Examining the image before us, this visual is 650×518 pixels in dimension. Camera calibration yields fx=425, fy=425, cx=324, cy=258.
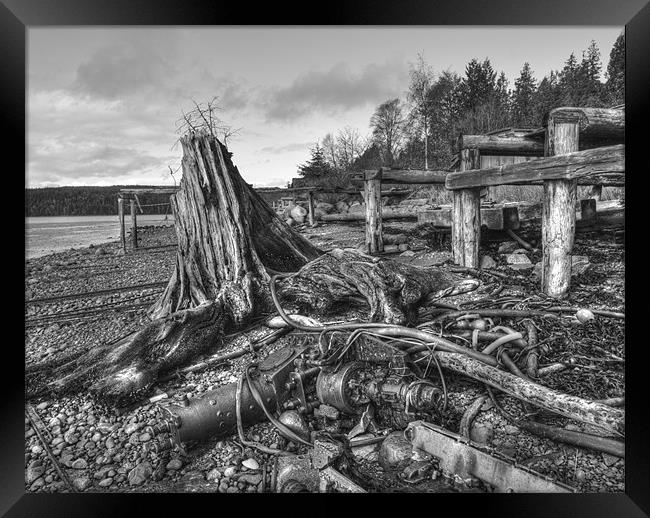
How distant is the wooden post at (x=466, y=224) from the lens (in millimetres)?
3318

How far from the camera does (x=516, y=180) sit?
302 cm

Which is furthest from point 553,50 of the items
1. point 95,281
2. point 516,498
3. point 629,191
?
point 95,281

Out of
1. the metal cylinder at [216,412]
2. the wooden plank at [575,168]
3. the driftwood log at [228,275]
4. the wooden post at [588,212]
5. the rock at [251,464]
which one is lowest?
the rock at [251,464]

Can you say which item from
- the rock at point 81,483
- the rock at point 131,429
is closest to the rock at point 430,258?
the rock at point 131,429

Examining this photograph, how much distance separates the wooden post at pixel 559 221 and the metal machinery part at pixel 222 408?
177 cm

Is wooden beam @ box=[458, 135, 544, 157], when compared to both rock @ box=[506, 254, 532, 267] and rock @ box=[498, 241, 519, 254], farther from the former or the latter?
rock @ box=[506, 254, 532, 267]

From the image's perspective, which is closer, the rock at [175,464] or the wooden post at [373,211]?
the rock at [175,464]

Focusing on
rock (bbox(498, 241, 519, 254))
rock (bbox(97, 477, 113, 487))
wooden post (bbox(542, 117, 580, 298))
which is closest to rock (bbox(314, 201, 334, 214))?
rock (bbox(498, 241, 519, 254))

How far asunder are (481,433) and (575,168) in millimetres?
1725

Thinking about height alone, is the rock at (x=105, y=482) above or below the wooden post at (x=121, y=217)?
below

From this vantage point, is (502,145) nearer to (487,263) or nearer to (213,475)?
(487,263)

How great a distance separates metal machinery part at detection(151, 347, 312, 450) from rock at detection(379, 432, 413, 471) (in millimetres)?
664

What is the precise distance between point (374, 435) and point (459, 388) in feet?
1.91

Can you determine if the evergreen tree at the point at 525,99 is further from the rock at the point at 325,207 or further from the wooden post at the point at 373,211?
the rock at the point at 325,207
